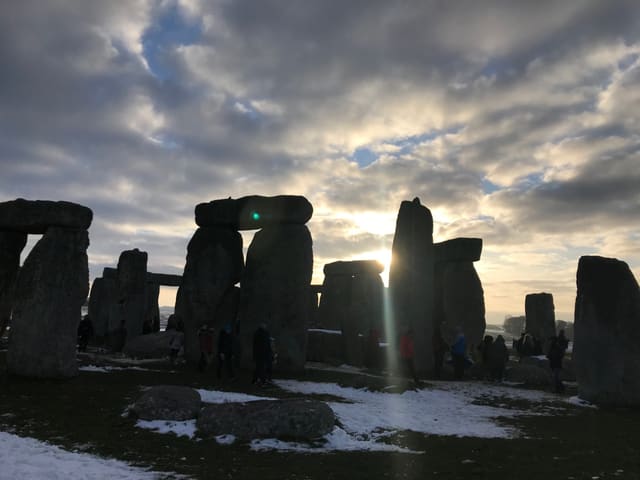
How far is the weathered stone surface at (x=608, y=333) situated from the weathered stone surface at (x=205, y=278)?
37.0 feet

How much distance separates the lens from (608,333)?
1232 centimetres

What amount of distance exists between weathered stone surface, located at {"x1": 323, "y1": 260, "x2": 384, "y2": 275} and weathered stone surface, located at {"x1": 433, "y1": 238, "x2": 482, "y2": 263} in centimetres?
429

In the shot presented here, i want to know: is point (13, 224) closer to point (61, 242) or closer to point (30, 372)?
point (61, 242)

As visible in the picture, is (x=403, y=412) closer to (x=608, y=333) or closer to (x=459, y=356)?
(x=608, y=333)

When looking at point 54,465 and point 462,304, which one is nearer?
point 54,465

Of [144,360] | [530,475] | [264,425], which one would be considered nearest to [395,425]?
[264,425]

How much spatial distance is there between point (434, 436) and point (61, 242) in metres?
9.53

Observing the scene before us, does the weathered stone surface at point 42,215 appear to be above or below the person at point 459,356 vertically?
above

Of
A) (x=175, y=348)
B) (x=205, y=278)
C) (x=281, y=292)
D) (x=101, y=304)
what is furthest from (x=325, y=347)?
(x=101, y=304)

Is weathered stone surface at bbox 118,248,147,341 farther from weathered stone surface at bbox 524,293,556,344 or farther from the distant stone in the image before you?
weathered stone surface at bbox 524,293,556,344

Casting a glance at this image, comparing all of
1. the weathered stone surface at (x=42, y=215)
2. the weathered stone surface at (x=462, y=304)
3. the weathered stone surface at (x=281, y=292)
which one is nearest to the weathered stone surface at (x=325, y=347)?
the weathered stone surface at (x=462, y=304)

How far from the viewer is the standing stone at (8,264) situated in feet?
46.8

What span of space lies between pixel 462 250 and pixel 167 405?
18719 mm

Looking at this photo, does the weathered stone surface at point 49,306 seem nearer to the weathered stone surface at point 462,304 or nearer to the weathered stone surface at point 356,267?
the weathered stone surface at point 462,304
